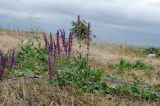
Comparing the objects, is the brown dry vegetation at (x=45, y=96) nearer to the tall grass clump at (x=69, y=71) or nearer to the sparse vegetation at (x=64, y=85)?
the sparse vegetation at (x=64, y=85)

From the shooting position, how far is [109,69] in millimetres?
9820

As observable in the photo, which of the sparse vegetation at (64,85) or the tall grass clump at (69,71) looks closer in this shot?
the sparse vegetation at (64,85)

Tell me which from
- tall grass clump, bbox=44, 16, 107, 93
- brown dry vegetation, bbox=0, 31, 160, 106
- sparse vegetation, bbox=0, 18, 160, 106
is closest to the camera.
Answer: brown dry vegetation, bbox=0, 31, 160, 106

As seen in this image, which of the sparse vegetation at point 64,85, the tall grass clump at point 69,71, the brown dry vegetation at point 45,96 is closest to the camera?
the brown dry vegetation at point 45,96

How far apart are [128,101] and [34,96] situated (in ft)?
4.83

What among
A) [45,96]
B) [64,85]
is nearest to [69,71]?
[64,85]

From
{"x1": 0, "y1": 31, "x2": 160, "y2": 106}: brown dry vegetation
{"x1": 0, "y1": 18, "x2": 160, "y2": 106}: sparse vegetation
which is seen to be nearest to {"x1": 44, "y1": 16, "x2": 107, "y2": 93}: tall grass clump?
{"x1": 0, "y1": 18, "x2": 160, "y2": 106}: sparse vegetation

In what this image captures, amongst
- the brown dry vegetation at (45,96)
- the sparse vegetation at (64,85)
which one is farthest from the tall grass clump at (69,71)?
the brown dry vegetation at (45,96)

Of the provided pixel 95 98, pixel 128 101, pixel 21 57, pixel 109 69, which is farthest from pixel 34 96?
pixel 109 69

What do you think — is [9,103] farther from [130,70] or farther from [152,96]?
[130,70]

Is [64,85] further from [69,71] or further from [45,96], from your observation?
[45,96]

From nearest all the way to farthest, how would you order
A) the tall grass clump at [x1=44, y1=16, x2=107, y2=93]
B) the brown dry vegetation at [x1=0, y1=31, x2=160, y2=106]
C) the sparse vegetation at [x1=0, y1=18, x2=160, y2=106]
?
the brown dry vegetation at [x1=0, y1=31, x2=160, y2=106] < the sparse vegetation at [x1=0, y1=18, x2=160, y2=106] < the tall grass clump at [x1=44, y1=16, x2=107, y2=93]

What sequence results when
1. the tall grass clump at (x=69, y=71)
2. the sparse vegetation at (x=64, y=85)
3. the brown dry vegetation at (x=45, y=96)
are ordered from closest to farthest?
the brown dry vegetation at (x=45, y=96)
the sparse vegetation at (x=64, y=85)
the tall grass clump at (x=69, y=71)

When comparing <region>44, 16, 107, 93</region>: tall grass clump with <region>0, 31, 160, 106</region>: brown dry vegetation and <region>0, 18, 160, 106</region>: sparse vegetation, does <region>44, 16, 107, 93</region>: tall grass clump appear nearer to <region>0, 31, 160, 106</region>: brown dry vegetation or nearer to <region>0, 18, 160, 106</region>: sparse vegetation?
<region>0, 18, 160, 106</region>: sparse vegetation
